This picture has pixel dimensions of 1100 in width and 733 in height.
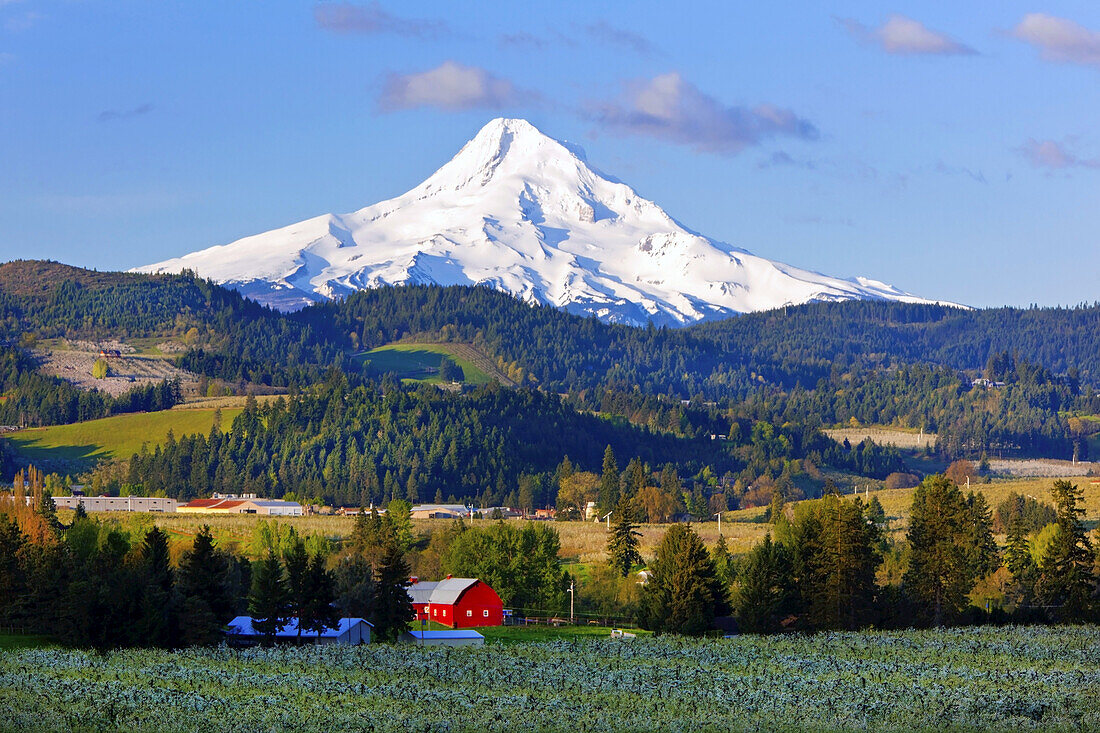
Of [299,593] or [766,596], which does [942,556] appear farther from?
[299,593]

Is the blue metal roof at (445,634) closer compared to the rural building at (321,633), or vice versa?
the rural building at (321,633)

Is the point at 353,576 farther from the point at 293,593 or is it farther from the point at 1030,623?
the point at 1030,623

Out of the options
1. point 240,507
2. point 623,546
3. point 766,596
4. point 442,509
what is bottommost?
point 766,596

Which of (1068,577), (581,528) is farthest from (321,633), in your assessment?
(581,528)

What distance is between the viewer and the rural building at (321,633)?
242ft

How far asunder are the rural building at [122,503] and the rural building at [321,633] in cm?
9888

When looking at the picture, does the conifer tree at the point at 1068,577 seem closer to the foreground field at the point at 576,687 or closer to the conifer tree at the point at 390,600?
the foreground field at the point at 576,687

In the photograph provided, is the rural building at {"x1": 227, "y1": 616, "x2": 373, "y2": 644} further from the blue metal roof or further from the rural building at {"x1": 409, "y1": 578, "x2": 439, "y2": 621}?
the rural building at {"x1": 409, "y1": 578, "x2": 439, "y2": 621}

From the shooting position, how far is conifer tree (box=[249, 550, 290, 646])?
72.4 m

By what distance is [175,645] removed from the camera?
70438 mm

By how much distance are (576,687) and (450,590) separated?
4161 centimetres

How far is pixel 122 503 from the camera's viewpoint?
180 metres

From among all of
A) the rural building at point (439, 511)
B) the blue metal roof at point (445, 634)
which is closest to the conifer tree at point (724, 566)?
the blue metal roof at point (445, 634)

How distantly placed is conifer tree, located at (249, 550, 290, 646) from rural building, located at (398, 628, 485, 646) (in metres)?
6.65
